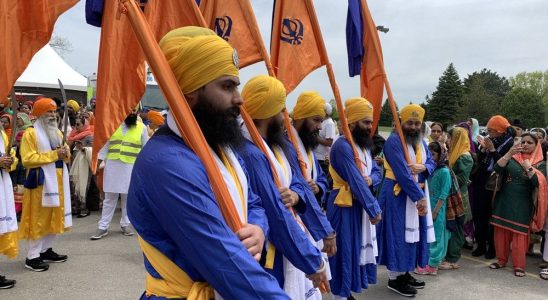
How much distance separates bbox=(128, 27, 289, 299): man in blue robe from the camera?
1.39m

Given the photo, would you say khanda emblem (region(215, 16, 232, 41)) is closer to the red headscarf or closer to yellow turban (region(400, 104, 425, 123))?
yellow turban (region(400, 104, 425, 123))

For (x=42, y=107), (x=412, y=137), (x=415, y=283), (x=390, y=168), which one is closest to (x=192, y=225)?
(x=390, y=168)

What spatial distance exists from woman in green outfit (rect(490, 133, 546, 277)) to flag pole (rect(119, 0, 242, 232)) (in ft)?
18.3

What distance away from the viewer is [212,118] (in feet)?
5.64

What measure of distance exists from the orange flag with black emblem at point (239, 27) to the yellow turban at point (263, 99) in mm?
514

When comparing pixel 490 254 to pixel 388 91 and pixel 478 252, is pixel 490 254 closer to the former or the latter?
pixel 478 252

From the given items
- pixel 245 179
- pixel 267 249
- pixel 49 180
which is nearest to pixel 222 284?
pixel 245 179

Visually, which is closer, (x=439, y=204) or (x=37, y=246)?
(x=37, y=246)

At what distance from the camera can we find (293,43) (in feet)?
14.2

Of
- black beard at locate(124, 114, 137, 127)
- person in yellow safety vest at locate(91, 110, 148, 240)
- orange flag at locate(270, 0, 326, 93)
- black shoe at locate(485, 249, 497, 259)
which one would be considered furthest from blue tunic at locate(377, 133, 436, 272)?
black beard at locate(124, 114, 137, 127)

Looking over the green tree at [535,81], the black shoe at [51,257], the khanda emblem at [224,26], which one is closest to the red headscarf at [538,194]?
the khanda emblem at [224,26]

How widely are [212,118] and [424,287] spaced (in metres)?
4.60

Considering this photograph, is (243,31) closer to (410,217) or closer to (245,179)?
(245,179)

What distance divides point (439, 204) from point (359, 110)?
2.09m
